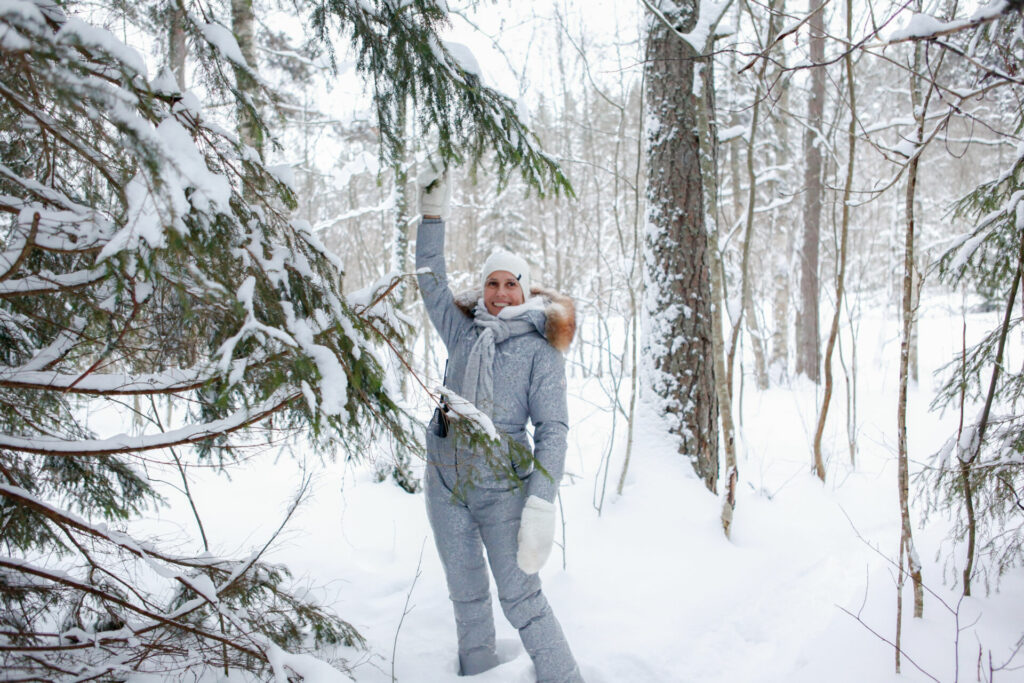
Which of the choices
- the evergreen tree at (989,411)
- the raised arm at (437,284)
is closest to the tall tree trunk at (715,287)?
the evergreen tree at (989,411)

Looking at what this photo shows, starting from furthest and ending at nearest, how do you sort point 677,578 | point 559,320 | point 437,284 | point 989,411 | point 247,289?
point 677,578, point 989,411, point 437,284, point 559,320, point 247,289

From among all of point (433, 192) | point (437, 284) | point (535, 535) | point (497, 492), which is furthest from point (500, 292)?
point (535, 535)

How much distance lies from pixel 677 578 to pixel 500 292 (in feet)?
6.92

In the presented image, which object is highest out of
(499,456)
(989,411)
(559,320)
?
(559,320)

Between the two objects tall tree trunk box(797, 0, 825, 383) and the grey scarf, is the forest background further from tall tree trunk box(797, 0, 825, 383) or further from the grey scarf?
tall tree trunk box(797, 0, 825, 383)

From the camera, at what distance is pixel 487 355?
246 centimetres

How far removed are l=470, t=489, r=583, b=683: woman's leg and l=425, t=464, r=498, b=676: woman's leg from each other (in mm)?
95

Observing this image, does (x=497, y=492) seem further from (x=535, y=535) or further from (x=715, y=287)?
(x=715, y=287)

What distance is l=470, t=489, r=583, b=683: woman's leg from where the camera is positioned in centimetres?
239

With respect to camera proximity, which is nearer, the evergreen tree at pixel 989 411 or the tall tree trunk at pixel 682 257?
the evergreen tree at pixel 989 411

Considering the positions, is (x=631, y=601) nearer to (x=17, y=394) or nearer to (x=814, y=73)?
(x=17, y=394)

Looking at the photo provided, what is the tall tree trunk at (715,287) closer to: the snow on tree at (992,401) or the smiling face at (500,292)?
the snow on tree at (992,401)

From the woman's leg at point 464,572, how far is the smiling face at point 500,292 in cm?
78

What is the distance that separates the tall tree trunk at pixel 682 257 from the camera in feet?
13.8
